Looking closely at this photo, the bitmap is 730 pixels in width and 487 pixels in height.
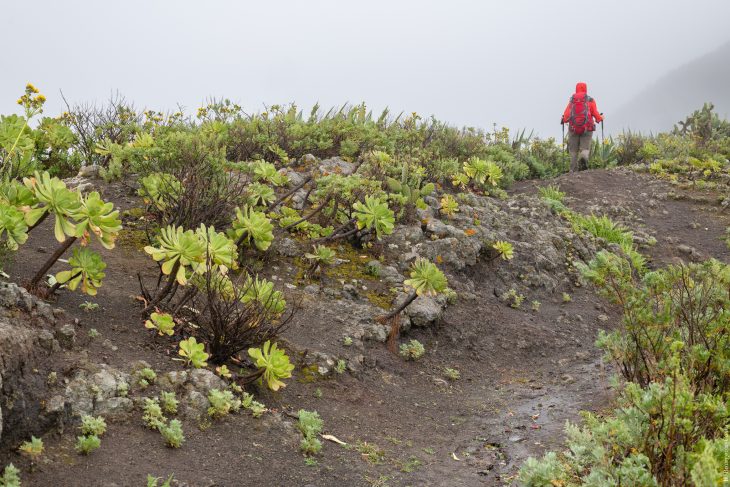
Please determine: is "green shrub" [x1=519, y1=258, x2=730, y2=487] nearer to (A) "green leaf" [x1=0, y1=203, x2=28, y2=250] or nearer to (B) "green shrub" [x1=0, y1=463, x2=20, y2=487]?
(B) "green shrub" [x1=0, y1=463, x2=20, y2=487]

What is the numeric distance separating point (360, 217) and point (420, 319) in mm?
1102

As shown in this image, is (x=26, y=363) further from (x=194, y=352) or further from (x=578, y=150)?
(x=578, y=150)

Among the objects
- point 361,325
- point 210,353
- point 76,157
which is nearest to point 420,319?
point 361,325

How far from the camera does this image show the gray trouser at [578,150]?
14508mm

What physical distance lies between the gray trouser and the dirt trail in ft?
25.5

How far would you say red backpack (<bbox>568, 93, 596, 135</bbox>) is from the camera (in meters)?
13.9

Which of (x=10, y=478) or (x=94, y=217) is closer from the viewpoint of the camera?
(x=10, y=478)

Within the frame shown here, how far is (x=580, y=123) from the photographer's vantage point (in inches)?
550

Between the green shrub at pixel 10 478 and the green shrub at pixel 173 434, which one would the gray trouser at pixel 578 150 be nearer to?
the green shrub at pixel 173 434

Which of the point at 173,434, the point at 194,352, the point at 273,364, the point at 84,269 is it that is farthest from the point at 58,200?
the point at 273,364

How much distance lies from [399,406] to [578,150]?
37.3 ft

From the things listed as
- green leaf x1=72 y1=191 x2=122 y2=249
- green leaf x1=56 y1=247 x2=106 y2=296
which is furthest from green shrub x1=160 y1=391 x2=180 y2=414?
green leaf x1=72 y1=191 x2=122 y2=249

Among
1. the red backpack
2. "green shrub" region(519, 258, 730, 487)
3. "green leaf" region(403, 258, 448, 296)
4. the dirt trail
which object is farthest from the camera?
the red backpack

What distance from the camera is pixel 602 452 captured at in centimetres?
267
